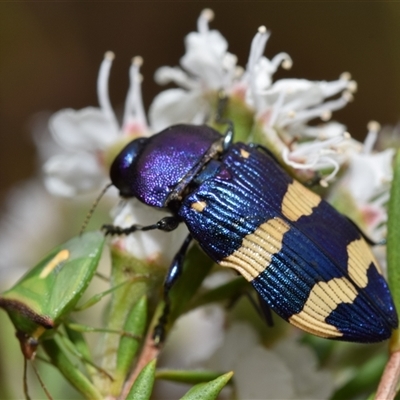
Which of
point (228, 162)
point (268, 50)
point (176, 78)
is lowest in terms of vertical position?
point (268, 50)

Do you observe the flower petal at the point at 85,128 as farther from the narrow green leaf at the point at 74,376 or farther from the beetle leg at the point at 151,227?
the narrow green leaf at the point at 74,376

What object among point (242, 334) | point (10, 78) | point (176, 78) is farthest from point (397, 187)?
point (10, 78)

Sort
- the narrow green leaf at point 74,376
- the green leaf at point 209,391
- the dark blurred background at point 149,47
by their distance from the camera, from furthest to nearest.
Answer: the dark blurred background at point 149,47 < the narrow green leaf at point 74,376 < the green leaf at point 209,391

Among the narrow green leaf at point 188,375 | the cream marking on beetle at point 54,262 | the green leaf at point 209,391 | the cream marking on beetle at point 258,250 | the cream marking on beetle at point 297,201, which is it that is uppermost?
the cream marking on beetle at point 54,262

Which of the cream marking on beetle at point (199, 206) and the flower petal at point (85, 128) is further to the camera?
the flower petal at point (85, 128)

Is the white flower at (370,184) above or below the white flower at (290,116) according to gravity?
below

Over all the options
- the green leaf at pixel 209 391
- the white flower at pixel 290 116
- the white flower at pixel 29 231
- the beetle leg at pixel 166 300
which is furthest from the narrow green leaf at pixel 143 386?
the white flower at pixel 29 231

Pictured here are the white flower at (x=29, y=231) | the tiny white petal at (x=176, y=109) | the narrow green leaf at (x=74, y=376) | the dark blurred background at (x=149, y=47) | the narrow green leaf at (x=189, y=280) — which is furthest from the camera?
the dark blurred background at (x=149, y=47)

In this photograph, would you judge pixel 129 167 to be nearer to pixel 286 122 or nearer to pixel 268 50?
pixel 286 122

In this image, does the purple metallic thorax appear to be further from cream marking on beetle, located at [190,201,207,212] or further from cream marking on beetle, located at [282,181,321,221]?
cream marking on beetle, located at [282,181,321,221]
